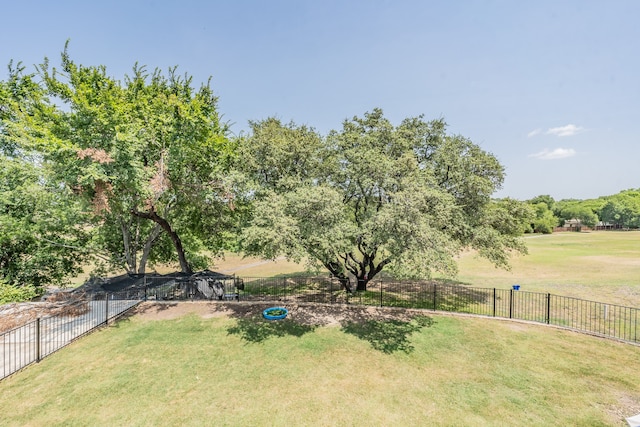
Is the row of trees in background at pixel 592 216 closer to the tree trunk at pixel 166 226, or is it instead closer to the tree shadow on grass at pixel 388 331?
the tree shadow on grass at pixel 388 331

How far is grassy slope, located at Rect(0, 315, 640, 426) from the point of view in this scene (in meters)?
6.90

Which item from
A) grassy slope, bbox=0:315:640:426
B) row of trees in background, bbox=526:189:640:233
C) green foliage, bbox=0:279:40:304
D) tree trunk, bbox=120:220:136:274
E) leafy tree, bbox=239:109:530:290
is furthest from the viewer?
row of trees in background, bbox=526:189:640:233

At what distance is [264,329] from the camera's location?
39.3 ft

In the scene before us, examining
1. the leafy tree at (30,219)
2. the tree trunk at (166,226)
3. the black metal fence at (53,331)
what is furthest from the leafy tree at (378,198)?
the leafy tree at (30,219)

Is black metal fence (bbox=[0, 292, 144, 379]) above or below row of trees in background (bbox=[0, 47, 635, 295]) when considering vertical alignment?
below

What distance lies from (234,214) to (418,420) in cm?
1478

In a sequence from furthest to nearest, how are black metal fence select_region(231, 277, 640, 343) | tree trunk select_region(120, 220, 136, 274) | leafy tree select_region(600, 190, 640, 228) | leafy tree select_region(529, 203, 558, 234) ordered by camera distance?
leafy tree select_region(600, 190, 640, 228) → leafy tree select_region(529, 203, 558, 234) → tree trunk select_region(120, 220, 136, 274) → black metal fence select_region(231, 277, 640, 343)

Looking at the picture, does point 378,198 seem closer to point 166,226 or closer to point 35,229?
point 166,226

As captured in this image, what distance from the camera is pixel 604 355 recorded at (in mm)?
9711

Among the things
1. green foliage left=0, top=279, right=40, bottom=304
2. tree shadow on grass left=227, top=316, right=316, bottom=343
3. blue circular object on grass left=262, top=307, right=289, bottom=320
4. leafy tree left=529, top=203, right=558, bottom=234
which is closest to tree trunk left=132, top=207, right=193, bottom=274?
green foliage left=0, top=279, right=40, bottom=304

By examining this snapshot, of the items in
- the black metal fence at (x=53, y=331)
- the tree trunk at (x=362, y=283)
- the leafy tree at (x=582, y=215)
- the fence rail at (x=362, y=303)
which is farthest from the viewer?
the leafy tree at (x=582, y=215)

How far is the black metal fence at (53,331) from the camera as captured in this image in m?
9.27

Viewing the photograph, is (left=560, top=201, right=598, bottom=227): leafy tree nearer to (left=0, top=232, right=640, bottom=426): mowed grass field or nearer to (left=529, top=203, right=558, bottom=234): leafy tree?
(left=529, top=203, right=558, bottom=234): leafy tree

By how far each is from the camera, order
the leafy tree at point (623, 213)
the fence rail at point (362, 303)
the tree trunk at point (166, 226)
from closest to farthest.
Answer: the fence rail at point (362, 303) < the tree trunk at point (166, 226) < the leafy tree at point (623, 213)
